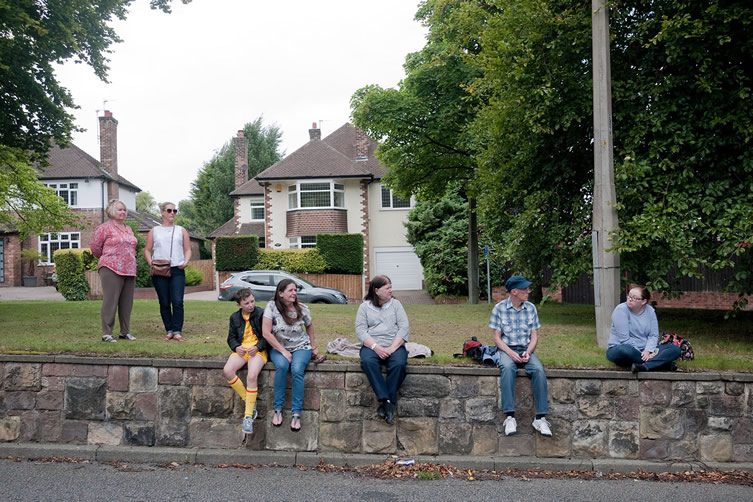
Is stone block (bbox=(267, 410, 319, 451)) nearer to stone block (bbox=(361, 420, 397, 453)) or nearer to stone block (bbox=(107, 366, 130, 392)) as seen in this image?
stone block (bbox=(361, 420, 397, 453))

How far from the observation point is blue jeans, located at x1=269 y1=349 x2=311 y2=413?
7.40 m

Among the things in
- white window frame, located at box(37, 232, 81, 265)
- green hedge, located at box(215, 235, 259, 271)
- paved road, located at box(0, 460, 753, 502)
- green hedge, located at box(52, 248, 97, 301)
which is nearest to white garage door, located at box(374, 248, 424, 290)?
green hedge, located at box(215, 235, 259, 271)

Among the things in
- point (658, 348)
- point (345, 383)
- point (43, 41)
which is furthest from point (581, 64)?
point (43, 41)

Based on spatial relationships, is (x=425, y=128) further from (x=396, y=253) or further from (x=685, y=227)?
(x=396, y=253)

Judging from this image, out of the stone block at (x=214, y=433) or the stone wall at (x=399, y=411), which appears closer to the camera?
the stone wall at (x=399, y=411)

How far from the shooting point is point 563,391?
7.46 meters

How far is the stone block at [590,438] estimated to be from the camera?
7410 millimetres

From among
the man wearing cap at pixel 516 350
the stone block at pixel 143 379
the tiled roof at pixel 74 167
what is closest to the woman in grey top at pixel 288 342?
the stone block at pixel 143 379

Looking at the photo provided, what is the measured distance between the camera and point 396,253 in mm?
38531

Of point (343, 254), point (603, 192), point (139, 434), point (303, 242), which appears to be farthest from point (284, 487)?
point (303, 242)

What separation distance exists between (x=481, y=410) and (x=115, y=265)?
502cm

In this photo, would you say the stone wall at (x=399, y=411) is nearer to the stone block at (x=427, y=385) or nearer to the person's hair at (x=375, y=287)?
the stone block at (x=427, y=385)

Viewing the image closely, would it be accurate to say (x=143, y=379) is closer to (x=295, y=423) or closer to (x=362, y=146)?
(x=295, y=423)

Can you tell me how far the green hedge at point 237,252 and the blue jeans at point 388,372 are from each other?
1038 inches
